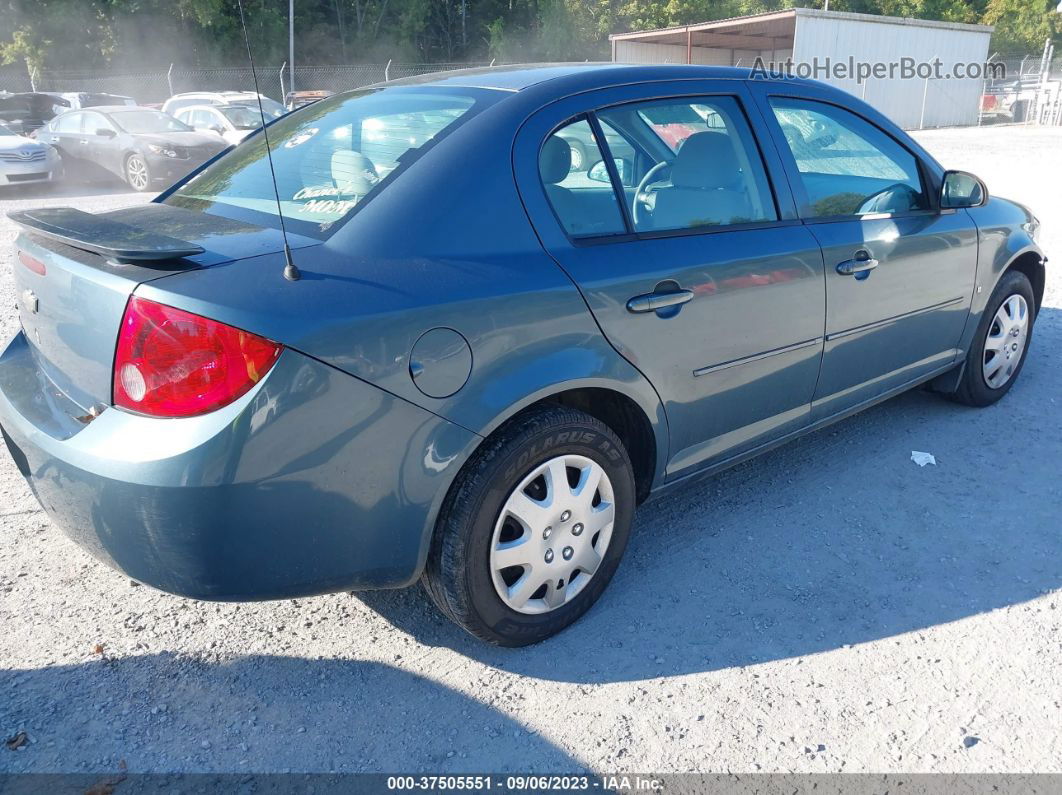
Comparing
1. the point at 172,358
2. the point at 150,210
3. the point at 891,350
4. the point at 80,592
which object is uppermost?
the point at 150,210

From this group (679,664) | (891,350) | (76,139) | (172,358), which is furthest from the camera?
(76,139)

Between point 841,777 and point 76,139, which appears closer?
point 841,777

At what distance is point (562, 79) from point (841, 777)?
7.28 ft

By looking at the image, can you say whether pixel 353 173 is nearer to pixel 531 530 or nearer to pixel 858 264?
pixel 531 530

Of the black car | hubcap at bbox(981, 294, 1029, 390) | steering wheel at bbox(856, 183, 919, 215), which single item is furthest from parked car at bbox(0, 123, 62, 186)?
hubcap at bbox(981, 294, 1029, 390)

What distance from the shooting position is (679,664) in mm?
2645

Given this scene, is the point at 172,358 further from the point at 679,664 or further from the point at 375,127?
the point at 679,664

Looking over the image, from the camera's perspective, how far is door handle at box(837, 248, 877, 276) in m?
3.34

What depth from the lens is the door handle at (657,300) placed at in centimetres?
268

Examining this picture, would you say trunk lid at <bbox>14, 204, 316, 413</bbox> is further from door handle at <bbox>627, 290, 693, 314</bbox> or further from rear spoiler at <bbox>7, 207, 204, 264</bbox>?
door handle at <bbox>627, 290, 693, 314</bbox>

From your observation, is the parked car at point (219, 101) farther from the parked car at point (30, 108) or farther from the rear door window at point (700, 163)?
the rear door window at point (700, 163)

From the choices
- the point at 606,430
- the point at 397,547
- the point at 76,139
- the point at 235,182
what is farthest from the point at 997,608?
the point at 76,139

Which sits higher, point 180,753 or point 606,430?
point 606,430

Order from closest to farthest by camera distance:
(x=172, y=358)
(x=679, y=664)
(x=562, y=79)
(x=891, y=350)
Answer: (x=172, y=358) < (x=679, y=664) < (x=562, y=79) < (x=891, y=350)
